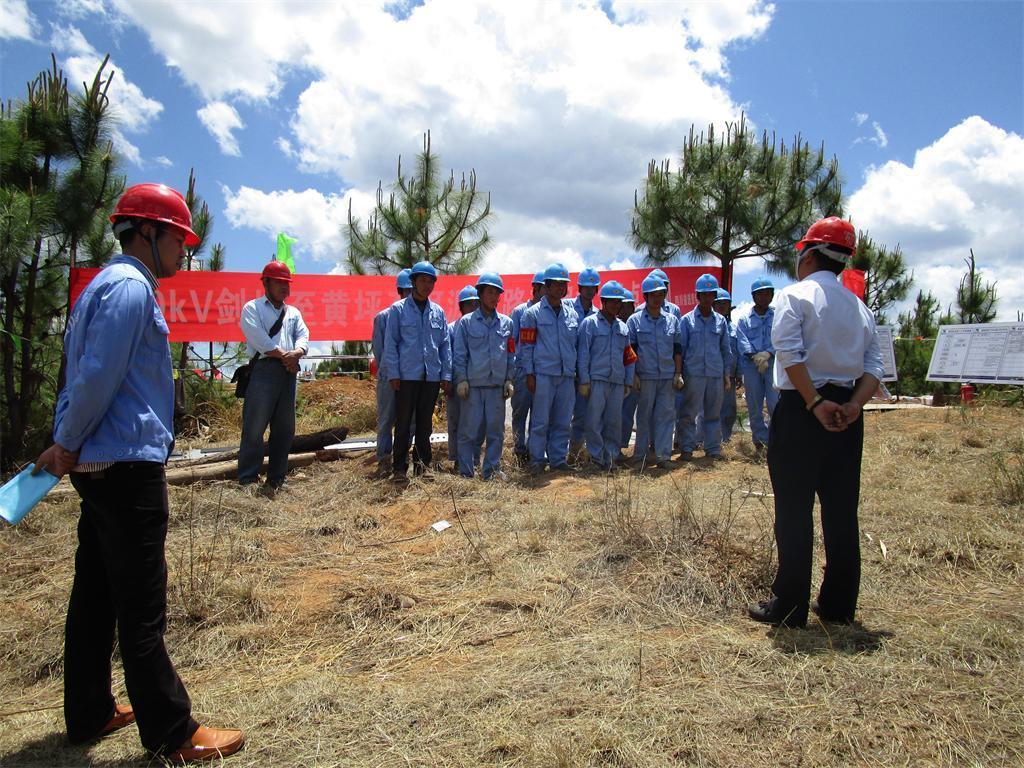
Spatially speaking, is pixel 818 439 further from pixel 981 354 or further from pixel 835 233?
pixel 981 354

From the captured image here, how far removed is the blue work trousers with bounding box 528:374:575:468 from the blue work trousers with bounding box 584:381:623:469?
238 mm

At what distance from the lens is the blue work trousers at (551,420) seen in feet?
22.8

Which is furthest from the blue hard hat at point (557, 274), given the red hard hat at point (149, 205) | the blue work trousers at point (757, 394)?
the red hard hat at point (149, 205)

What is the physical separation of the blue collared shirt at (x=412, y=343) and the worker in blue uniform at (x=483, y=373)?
265 mm

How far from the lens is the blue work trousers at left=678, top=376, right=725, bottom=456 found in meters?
7.73

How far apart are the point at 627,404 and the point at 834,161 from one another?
8.03 metres

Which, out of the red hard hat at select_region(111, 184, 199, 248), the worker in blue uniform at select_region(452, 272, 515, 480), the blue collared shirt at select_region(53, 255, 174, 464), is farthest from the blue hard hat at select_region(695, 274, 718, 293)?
the blue collared shirt at select_region(53, 255, 174, 464)

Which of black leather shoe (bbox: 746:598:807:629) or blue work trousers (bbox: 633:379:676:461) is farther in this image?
blue work trousers (bbox: 633:379:676:461)

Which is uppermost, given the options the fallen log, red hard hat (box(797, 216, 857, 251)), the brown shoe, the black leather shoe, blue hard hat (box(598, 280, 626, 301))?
blue hard hat (box(598, 280, 626, 301))

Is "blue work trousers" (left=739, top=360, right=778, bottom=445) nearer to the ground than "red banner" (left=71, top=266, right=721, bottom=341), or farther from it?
nearer to the ground

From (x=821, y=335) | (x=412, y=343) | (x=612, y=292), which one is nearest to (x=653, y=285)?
(x=612, y=292)

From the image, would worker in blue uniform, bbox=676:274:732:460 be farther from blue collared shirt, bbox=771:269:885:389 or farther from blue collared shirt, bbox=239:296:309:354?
blue collared shirt, bbox=771:269:885:389

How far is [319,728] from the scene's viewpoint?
2287 millimetres

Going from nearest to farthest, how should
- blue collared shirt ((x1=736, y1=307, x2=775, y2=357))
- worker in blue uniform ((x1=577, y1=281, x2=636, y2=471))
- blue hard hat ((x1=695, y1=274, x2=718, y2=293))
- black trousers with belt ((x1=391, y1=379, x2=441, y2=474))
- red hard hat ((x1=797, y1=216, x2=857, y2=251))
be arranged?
red hard hat ((x1=797, y1=216, x2=857, y2=251)) < black trousers with belt ((x1=391, y1=379, x2=441, y2=474)) < worker in blue uniform ((x1=577, y1=281, x2=636, y2=471)) < blue collared shirt ((x1=736, y1=307, x2=775, y2=357)) < blue hard hat ((x1=695, y1=274, x2=718, y2=293))
